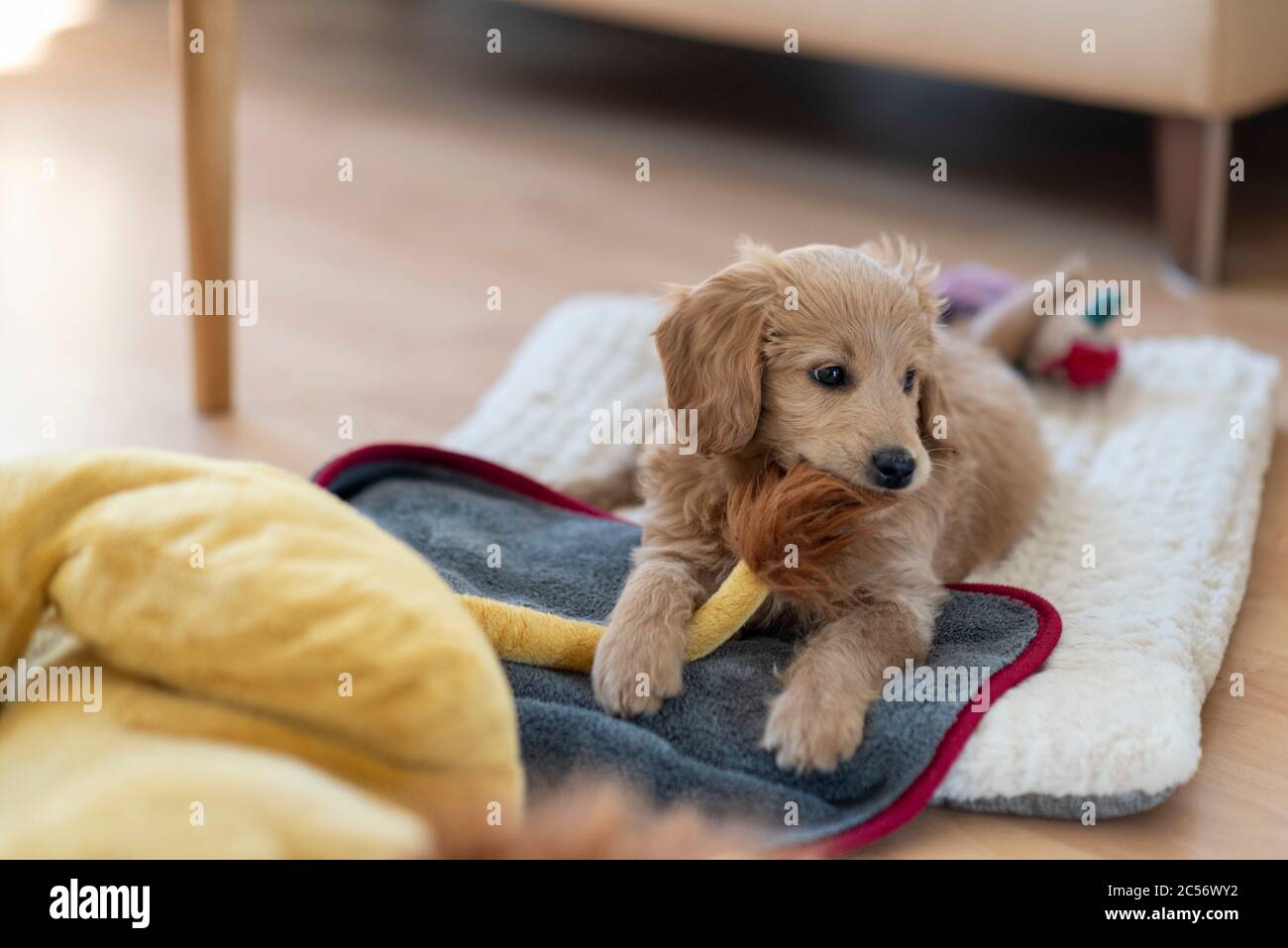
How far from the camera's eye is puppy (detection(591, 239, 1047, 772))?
1648 mm

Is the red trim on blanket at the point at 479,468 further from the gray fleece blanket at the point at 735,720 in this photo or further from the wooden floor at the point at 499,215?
the wooden floor at the point at 499,215

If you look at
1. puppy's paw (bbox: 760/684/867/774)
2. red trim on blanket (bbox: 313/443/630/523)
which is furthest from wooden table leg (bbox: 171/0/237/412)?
puppy's paw (bbox: 760/684/867/774)

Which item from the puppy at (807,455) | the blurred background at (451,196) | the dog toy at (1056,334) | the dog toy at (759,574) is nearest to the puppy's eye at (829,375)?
the puppy at (807,455)

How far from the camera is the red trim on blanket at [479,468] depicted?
2207mm

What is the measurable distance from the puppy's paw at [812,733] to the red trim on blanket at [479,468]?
0.66 metres

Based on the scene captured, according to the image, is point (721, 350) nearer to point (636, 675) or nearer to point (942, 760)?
point (636, 675)

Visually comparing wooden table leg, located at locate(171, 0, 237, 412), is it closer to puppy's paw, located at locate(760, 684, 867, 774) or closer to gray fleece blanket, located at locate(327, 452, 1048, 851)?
gray fleece blanket, located at locate(327, 452, 1048, 851)

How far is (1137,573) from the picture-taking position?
2.04 metres

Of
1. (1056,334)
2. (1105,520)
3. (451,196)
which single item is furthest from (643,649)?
(451,196)

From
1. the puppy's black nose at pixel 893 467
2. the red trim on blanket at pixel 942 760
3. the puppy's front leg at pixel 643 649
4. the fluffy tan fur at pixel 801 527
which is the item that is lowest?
the red trim on blanket at pixel 942 760

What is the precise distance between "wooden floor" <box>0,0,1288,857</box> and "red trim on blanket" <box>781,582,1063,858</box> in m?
0.05

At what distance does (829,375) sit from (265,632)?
0.71 metres
